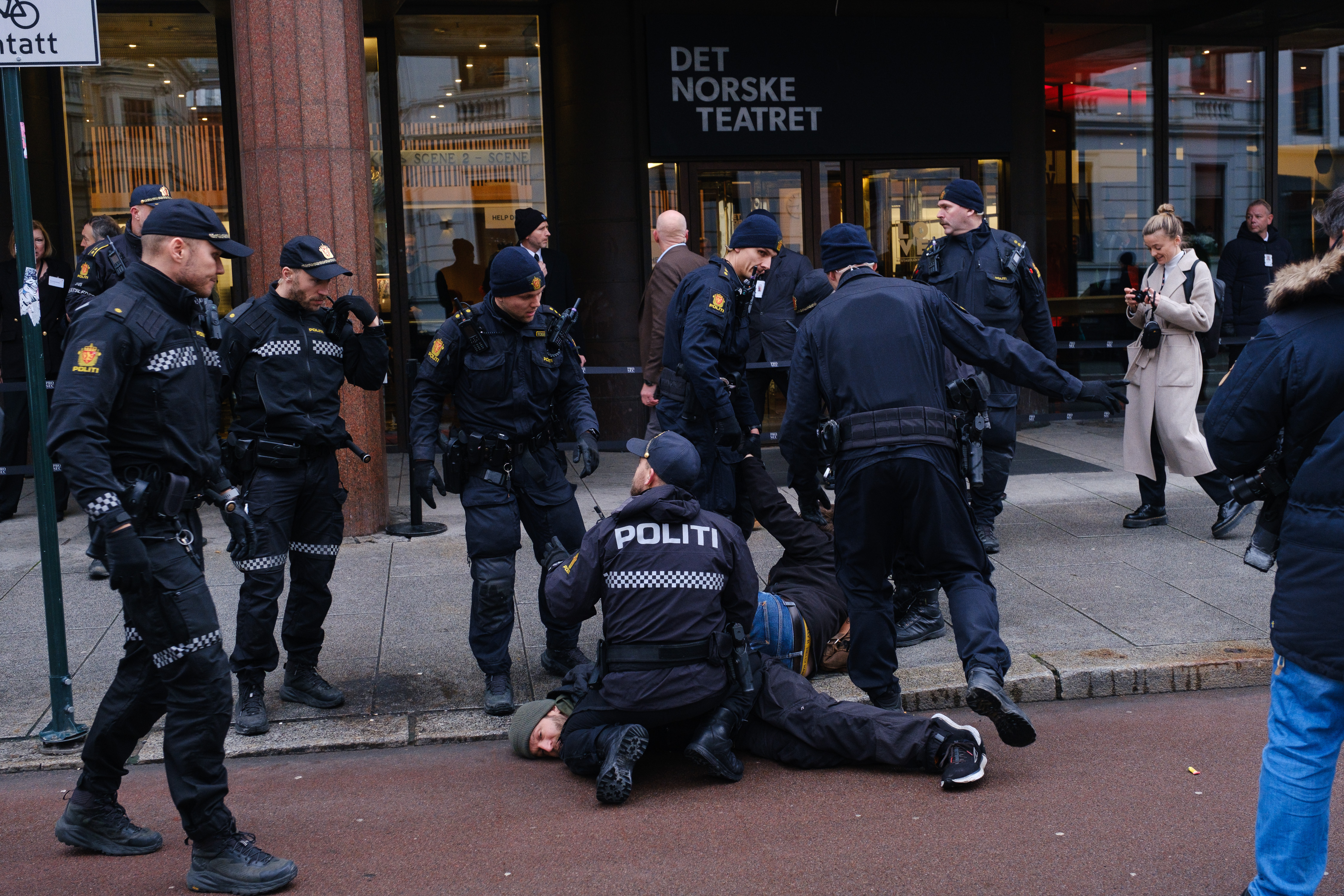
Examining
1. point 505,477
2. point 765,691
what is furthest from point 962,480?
point 505,477

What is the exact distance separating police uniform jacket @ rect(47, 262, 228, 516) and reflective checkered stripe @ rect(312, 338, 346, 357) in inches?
47.2

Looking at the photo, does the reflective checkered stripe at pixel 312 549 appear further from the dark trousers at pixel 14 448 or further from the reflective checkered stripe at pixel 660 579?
the dark trousers at pixel 14 448

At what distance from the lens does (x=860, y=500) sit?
16.2 ft

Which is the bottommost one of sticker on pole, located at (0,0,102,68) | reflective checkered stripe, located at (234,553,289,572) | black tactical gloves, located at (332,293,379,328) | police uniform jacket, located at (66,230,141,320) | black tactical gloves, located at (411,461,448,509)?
reflective checkered stripe, located at (234,553,289,572)

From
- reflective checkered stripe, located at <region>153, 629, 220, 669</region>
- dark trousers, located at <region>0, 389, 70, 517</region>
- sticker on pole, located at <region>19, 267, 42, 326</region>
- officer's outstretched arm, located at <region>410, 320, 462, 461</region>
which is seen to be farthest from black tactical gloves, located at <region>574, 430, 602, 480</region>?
dark trousers, located at <region>0, 389, 70, 517</region>

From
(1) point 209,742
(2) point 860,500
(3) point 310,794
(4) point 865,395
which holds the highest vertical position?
(4) point 865,395

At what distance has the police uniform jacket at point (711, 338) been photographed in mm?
6387

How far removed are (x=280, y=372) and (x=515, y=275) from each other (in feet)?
3.54

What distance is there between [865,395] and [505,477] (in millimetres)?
1673

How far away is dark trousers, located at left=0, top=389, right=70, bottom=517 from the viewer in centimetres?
930

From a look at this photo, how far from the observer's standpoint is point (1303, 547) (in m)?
3.27

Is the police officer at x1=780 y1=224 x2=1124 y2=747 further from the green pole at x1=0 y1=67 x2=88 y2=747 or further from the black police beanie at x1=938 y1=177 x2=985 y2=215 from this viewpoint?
the green pole at x1=0 y1=67 x2=88 y2=747

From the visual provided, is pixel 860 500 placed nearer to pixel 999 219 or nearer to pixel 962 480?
pixel 962 480

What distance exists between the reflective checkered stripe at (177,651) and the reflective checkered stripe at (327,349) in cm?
188
